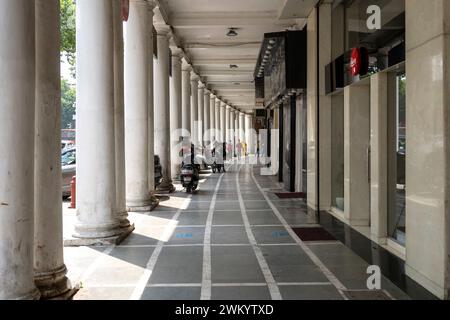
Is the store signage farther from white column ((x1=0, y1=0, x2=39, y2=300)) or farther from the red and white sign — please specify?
white column ((x1=0, y1=0, x2=39, y2=300))

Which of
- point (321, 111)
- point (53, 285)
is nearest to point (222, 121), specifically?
point (321, 111)

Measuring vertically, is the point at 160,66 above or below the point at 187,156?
above

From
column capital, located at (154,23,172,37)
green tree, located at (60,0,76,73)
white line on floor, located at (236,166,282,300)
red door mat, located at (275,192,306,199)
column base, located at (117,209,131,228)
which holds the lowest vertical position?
white line on floor, located at (236,166,282,300)

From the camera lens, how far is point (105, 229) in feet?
27.9

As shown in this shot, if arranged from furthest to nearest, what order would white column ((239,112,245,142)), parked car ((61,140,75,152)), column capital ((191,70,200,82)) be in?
white column ((239,112,245,142)), column capital ((191,70,200,82)), parked car ((61,140,75,152))

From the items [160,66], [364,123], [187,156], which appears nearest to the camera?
[364,123]

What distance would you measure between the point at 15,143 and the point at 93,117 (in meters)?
3.86

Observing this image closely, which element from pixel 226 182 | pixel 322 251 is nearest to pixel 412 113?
pixel 322 251

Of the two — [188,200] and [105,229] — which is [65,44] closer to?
[188,200]

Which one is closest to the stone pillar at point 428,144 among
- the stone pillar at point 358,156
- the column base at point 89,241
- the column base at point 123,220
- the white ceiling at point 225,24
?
the stone pillar at point 358,156

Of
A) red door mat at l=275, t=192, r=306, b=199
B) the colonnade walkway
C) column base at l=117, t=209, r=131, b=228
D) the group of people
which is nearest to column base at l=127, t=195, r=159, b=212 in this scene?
the colonnade walkway

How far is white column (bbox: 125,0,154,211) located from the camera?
12750 mm

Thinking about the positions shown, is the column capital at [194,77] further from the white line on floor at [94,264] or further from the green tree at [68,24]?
the white line on floor at [94,264]

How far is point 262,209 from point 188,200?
9.64 feet
